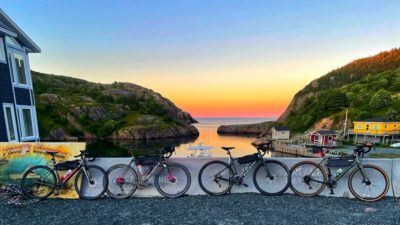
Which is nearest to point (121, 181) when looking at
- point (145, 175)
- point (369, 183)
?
point (145, 175)

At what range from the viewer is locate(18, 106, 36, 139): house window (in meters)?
15.4

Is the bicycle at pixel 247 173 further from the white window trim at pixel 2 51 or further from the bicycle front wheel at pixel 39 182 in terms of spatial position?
the white window trim at pixel 2 51

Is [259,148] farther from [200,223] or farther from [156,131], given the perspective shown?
[156,131]

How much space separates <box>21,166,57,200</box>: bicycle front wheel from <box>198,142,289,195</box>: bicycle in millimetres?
4154

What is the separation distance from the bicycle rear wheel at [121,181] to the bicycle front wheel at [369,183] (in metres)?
5.93

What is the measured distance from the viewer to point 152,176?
7227 millimetres

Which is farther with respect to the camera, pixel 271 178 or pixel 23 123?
pixel 23 123

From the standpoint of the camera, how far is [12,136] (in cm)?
1441

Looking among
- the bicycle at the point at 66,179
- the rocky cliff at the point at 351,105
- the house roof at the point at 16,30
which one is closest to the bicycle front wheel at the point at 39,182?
the bicycle at the point at 66,179

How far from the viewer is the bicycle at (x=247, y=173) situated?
7152mm

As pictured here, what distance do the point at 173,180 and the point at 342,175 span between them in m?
4.64

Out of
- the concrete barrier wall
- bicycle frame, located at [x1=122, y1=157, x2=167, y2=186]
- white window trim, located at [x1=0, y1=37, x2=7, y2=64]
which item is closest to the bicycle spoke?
the concrete barrier wall

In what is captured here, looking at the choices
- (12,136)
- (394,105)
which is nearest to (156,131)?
(394,105)

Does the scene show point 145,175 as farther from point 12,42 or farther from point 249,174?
point 12,42
